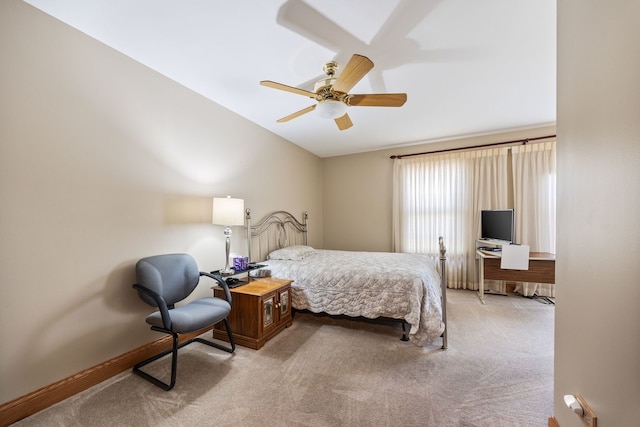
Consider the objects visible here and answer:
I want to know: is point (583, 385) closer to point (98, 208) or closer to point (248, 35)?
point (248, 35)

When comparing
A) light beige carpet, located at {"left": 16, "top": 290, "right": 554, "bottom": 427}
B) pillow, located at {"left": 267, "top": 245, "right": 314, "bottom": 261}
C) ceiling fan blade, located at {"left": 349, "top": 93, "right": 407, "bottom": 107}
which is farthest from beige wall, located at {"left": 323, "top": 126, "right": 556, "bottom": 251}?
ceiling fan blade, located at {"left": 349, "top": 93, "right": 407, "bottom": 107}

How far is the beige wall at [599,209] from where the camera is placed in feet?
2.67

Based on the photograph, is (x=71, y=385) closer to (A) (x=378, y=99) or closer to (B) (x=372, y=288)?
(B) (x=372, y=288)

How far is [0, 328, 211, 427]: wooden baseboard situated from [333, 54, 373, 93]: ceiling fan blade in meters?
2.88

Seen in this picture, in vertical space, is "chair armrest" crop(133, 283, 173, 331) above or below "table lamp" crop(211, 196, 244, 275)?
below

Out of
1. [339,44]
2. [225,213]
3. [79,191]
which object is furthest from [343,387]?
[339,44]

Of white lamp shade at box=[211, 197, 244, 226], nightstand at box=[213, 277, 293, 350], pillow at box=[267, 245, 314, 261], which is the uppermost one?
white lamp shade at box=[211, 197, 244, 226]

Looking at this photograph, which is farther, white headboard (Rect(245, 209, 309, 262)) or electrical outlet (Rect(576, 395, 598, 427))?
white headboard (Rect(245, 209, 309, 262))

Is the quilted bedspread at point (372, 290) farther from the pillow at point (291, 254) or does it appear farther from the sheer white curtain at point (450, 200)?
the sheer white curtain at point (450, 200)

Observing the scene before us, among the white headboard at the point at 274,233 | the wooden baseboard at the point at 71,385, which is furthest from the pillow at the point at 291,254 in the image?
the wooden baseboard at the point at 71,385

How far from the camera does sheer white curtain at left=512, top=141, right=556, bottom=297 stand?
12.4 ft

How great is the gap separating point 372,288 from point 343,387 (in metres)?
1.00

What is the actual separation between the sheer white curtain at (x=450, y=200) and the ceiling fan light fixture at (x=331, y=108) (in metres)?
2.99

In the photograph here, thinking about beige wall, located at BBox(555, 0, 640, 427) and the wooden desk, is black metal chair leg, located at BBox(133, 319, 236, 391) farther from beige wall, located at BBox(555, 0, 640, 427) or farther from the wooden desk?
the wooden desk
